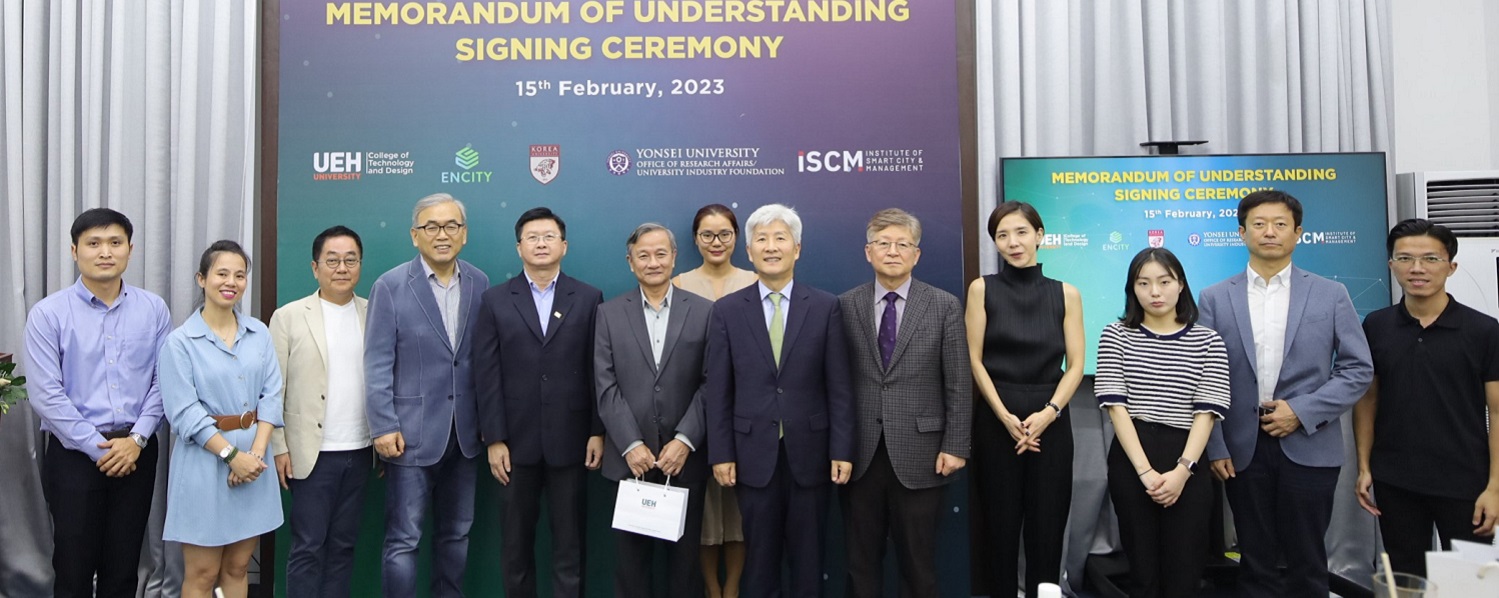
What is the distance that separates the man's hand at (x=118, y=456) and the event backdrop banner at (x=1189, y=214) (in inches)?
132

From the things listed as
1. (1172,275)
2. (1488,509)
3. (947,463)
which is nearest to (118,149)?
(947,463)

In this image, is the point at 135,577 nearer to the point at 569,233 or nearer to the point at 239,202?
the point at 239,202

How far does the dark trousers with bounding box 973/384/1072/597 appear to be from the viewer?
3.24 metres

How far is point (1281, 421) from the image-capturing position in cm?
309

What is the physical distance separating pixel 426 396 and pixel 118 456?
100 cm

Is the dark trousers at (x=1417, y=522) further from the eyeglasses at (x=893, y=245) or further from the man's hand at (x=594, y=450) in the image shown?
the man's hand at (x=594, y=450)

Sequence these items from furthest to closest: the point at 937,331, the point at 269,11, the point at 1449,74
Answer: the point at 1449,74 < the point at 269,11 < the point at 937,331

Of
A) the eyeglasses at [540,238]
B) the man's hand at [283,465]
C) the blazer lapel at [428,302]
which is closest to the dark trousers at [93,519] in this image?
the man's hand at [283,465]

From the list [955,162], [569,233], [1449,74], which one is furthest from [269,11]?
[1449,74]

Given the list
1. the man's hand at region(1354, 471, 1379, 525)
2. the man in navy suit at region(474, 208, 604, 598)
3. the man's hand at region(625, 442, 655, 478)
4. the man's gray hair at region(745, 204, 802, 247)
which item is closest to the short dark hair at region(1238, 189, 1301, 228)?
the man's hand at region(1354, 471, 1379, 525)

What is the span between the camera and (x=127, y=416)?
3.17m

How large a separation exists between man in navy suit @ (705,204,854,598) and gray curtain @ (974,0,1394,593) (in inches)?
47.9

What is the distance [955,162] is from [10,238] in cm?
394

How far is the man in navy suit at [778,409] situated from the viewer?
3070 millimetres
